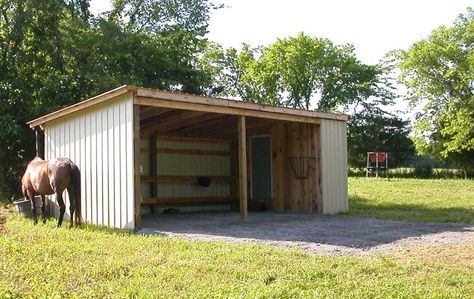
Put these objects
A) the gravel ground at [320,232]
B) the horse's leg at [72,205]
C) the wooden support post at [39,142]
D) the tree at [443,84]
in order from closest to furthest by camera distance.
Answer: the gravel ground at [320,232] → the horse's leg at [72,205] → the wooden support post at [39,142] → the tree at [443,84]

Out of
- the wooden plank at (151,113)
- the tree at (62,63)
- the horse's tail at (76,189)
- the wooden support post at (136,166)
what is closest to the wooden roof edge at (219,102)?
the wooden support post at (136,166)

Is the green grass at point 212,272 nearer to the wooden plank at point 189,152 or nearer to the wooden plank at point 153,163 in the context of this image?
the wooden plank at point 153,163

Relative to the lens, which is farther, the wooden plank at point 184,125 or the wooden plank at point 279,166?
the wooden plank at point 279,166

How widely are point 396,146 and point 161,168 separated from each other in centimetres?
2848

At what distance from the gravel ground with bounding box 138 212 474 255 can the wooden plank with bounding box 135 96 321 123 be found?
2.21m

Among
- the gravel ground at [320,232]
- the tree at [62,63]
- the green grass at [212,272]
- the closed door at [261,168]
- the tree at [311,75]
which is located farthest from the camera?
the tree at [311,75]

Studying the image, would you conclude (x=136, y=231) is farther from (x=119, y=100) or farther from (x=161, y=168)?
(x=161, y=168)

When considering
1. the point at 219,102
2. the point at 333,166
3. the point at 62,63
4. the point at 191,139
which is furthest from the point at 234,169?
the point at 62,63

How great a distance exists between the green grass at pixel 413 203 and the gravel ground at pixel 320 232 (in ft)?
3.79

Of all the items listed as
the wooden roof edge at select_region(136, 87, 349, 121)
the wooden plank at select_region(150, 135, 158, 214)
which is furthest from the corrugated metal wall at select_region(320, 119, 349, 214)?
the wooden plank at select_region(150, 135, 158, 214)

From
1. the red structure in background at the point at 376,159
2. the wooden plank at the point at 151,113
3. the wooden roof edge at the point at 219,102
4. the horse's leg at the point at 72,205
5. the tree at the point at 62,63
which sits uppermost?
the tree at the point at 62,63

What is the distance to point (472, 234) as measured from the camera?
838 centimetres

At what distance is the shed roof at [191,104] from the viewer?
9047mm

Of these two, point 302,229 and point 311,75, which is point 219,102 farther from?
point 311,75
